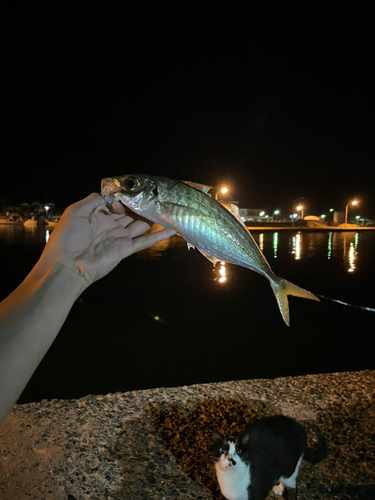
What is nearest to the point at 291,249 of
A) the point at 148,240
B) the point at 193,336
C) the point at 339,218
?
the point at 193,336

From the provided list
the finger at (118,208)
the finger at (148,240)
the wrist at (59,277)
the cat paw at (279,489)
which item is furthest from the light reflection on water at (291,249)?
the wrist at (59,277)

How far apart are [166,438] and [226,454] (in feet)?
4.18

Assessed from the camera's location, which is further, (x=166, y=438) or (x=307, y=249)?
(x=307, y=249)

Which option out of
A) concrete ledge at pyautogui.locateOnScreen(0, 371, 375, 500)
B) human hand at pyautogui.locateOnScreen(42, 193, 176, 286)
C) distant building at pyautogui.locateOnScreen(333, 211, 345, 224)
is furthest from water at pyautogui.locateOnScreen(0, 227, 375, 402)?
distant building at pyautogui.locateOnScreen(333, 211, 345, 224)

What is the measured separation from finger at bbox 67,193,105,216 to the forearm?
1.82 ft

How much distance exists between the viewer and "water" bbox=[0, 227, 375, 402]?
19.0 feet

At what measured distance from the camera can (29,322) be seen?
64.9 inches

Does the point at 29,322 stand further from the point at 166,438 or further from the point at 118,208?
the point at 166,438

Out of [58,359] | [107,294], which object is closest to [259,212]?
[107,294]

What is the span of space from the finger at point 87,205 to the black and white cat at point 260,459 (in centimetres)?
201

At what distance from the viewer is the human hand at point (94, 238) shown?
222cm

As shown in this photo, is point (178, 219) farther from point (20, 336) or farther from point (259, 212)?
point (259, 212)

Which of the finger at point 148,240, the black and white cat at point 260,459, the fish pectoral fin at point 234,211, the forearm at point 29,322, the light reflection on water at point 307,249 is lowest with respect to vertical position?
the black and white cat at point 260,459

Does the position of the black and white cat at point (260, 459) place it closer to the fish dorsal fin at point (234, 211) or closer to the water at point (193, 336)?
the water at point (193, 336)
